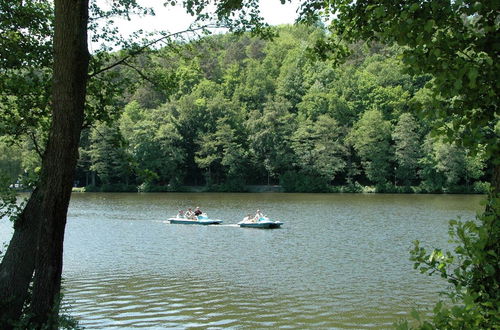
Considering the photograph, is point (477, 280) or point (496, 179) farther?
point (496, 179)

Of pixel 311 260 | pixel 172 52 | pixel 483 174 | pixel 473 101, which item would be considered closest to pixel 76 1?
pixel 172 52

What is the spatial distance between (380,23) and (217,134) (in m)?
53.2

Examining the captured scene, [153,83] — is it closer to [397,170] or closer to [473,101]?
[473,101]

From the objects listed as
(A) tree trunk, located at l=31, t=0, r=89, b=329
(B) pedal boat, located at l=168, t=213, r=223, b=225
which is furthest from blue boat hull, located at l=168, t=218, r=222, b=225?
(A) tree trunk, located at l=31, t=0, r=89, b=329

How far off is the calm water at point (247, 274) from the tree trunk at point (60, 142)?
227 cm

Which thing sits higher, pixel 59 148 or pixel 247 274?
pixel 59 148

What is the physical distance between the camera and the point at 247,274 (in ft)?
49.4

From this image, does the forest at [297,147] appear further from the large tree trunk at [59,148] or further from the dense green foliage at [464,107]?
the dense green foliage at [464,107]

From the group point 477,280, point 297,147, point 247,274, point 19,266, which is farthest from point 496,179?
point 297,147

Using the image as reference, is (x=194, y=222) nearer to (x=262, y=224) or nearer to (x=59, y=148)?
(x=262, y=224)

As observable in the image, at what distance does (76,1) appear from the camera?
461 centimetres

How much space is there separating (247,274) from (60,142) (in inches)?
431

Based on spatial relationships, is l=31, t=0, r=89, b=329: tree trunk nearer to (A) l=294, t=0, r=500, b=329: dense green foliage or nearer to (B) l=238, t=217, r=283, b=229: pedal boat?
(A) l=294, t=0, r=500, b=329: dense green foliage

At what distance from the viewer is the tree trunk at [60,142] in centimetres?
466
